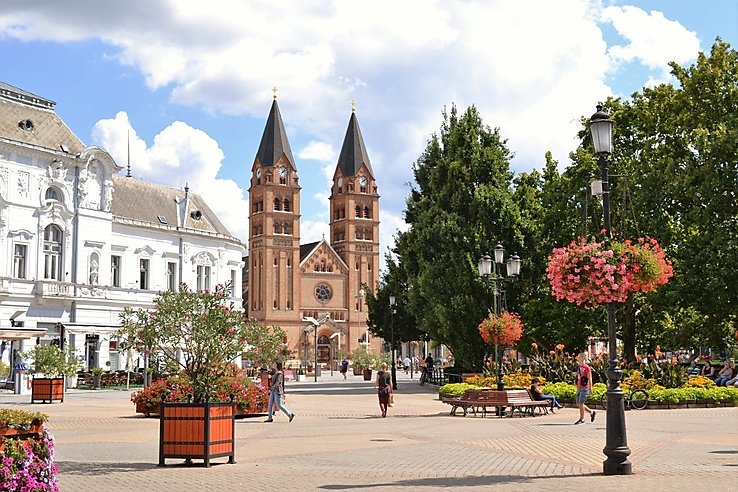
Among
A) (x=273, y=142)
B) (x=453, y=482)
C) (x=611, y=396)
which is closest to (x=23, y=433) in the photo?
(x=453, y=482)

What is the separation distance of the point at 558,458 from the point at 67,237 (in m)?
40.8

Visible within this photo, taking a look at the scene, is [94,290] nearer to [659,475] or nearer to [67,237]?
[67,237]

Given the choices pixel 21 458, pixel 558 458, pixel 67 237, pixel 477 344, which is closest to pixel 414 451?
pixel 558 458

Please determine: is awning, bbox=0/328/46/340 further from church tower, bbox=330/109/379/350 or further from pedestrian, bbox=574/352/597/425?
church tower, bbox=330/109/379/350

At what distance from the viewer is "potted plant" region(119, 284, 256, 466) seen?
13.4m

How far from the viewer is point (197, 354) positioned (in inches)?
584

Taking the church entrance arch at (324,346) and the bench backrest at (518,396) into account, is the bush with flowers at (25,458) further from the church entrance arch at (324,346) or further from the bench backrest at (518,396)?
the church entrance arch at (324,346)

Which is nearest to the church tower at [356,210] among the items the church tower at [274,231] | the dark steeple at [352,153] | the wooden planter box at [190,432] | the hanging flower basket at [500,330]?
the dark steeple at [352,153]

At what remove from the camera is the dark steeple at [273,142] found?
350ft

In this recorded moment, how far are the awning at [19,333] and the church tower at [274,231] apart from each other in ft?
189

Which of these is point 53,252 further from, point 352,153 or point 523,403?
point 352,153

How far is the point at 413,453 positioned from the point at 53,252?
127 ft

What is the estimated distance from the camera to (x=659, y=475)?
12.0 metres

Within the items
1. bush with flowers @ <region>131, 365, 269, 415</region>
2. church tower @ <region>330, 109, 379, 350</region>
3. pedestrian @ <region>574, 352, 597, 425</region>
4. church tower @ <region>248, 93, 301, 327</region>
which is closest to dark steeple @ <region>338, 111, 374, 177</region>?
church tower @ <region>330, 109, 379, 350</region>
